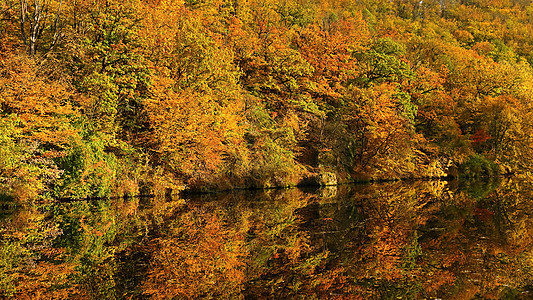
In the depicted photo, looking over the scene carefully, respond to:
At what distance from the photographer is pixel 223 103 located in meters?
33.3

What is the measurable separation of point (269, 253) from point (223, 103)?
22425 mm

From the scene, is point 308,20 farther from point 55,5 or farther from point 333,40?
point 55,5

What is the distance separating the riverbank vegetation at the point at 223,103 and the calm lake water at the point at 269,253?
5875 millimetres

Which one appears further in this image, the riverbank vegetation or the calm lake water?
the riverbank vegetation

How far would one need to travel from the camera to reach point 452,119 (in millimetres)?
48469

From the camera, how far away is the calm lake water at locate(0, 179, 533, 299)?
28.6 feet

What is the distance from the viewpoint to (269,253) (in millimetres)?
11891

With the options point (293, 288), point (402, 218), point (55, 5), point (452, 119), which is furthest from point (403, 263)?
point (452, 119)

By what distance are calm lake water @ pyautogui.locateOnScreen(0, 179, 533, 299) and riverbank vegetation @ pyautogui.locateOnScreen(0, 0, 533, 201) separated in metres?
5.87

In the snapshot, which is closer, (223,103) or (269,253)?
(269,253)

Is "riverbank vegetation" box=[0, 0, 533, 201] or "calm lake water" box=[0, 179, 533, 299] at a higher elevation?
"riverbank vegetation" box=[0, 0, 533, 201]

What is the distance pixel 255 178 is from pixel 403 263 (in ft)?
79.4

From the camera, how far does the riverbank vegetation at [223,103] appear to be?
2423 cm

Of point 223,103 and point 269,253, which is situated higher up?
point 223,103
